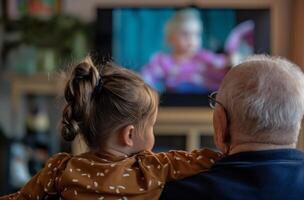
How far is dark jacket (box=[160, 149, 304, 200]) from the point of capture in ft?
3.28

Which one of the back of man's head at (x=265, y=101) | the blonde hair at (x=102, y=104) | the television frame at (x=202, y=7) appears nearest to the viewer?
the back of man's head at (x=265, y=101)

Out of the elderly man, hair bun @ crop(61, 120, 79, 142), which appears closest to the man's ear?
the elderly man

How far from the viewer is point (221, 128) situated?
1056 mm

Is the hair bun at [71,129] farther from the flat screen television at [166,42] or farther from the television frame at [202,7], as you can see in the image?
the flat screen television at [166,42]

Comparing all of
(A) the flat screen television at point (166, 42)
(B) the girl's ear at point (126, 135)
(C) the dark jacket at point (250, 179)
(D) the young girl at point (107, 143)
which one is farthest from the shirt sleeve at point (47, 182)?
(A) the flat screen television at point (166, 42)

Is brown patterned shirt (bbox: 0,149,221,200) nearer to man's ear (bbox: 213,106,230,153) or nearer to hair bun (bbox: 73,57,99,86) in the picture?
man's ear (bbox: 213,106,230,153)

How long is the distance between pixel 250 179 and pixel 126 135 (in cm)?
26

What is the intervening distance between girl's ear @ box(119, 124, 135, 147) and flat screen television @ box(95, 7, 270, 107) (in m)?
3.27

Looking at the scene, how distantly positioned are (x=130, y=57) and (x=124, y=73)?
129 inches

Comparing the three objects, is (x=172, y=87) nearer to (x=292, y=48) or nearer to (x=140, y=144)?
(x=292, y=48)

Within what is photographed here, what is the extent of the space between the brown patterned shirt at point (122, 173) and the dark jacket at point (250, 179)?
1.0 inches

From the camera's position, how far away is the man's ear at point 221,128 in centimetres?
105

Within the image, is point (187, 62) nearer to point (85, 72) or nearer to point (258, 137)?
point (85, 72)

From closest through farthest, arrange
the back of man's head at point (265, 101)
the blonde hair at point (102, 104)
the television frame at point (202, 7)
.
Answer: the back of man's head at point (265, 101) < the blonde hair at point (102, 104) < the television frame at point (202, 7)
